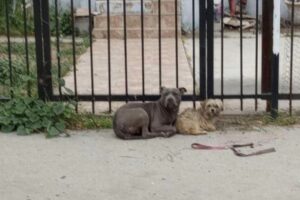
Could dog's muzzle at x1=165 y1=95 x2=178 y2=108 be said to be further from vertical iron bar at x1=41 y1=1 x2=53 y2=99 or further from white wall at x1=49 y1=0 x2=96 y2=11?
white wall at x1=49 y1=0 x2=96 y2=11

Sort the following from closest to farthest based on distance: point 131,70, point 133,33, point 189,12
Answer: point 131,70
point 133,33
point 189,12

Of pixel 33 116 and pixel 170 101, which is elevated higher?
pixel 170 101

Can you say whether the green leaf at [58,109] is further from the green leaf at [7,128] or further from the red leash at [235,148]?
the red leash at [235,148]

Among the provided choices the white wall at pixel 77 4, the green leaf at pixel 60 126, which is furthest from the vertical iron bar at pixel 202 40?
the white wall at pixel 77 4

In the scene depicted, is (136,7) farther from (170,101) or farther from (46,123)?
(170,101)

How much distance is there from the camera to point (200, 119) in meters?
7.03

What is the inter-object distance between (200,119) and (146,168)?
3.95ft

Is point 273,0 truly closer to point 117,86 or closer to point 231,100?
point 231,100

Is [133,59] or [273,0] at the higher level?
[273,0]

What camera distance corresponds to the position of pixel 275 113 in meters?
7.39

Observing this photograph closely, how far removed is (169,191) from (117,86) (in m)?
3.81

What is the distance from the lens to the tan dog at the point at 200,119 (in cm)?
694

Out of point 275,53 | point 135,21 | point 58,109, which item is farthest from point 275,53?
point 135,21

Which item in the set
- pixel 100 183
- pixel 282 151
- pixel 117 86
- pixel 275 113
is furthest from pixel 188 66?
pixel 100 183
